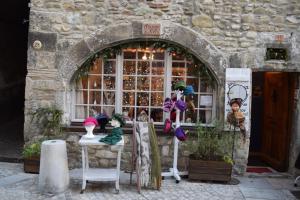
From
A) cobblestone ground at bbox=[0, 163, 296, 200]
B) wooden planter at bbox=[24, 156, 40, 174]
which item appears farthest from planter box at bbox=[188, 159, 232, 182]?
wooden planter at bbox=[24, 156, 40, 174]

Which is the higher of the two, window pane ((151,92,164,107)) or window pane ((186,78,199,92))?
window pane ((186,78,199,92))

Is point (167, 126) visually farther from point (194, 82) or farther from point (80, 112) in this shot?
point (80, 112)

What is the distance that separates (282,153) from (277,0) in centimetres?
287

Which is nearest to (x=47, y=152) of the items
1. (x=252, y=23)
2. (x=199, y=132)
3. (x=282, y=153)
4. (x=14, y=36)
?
(x=199, y=132)

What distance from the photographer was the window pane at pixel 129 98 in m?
7.25

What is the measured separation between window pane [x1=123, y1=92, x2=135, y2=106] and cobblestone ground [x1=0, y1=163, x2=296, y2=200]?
1.30 meters

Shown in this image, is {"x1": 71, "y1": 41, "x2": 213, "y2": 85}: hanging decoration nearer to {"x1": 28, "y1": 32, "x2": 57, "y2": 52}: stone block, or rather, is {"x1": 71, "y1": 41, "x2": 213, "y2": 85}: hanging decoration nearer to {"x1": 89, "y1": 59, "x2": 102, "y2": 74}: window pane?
{"x1": 89, "y1": 59, "x2": 102, "y2": 74}: window pane

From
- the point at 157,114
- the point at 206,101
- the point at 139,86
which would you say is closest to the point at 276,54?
the point at 206,101

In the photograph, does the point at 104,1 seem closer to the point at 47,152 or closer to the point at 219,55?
the point at 219,55

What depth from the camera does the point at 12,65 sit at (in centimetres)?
1165

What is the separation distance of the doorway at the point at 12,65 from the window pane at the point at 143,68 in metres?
3.61

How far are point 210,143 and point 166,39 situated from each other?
1.88 metres

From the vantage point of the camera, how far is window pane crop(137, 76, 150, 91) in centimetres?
723

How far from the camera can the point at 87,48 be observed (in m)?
6.87
